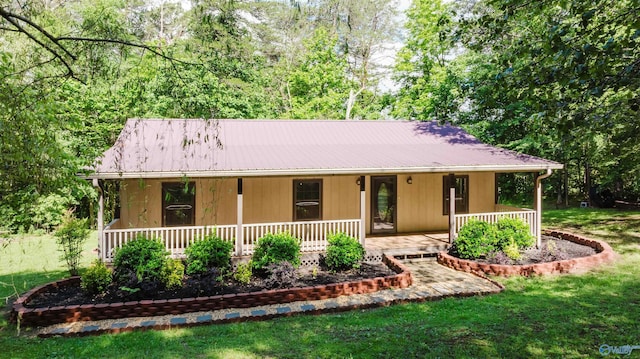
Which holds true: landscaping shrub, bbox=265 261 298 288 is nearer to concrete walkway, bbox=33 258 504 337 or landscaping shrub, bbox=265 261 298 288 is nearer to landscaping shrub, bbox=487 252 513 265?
concrete walkway, bbox=33 258 504 337

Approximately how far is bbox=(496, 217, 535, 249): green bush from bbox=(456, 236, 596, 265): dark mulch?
0.33m

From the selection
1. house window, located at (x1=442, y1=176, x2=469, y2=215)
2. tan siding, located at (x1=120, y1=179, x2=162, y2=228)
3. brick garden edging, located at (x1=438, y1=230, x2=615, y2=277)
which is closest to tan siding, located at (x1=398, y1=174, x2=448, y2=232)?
house window, located at (x1=442, y1=176, x2=469, y2=215)

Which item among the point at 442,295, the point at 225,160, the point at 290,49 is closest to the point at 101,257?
the point at 225,160

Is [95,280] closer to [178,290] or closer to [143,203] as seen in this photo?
[178,290]

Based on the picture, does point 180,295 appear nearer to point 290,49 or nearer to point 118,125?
point 118,125

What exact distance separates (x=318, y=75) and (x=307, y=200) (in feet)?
49.2

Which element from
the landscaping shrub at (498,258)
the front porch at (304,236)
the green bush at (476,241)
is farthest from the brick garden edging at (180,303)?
the landscaping shrub at (498,258)

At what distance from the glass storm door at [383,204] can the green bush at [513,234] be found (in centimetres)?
328

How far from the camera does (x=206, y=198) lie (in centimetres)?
1153

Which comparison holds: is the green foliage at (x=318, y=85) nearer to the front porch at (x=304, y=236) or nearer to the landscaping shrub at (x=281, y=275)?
the front porch at (x=304, y=236)

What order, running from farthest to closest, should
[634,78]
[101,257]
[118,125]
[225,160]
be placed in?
[118,125] < [225,160] < [101,257] < [634,78]

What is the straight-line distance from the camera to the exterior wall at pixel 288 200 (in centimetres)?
1116

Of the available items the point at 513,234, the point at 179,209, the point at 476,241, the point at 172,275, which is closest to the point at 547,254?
the point at 513,234

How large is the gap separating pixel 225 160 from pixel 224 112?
9.91m
